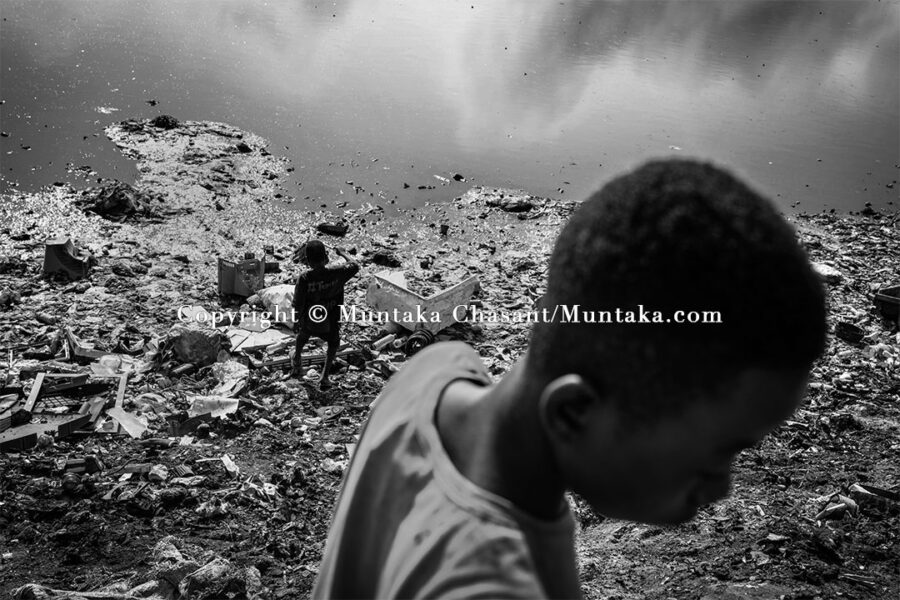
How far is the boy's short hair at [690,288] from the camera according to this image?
80 cm

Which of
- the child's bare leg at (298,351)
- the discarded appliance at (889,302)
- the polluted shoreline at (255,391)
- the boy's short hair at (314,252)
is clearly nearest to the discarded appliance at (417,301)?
the polluted shoreline at (255,391)

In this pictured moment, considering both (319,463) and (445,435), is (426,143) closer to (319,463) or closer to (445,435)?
(319,463)

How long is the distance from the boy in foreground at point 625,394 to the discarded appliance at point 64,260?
657 cm

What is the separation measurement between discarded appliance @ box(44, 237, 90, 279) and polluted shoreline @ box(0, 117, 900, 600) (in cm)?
2

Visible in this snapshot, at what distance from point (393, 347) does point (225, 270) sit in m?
1.57

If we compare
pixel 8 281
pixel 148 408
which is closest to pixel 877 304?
pixel 148 408

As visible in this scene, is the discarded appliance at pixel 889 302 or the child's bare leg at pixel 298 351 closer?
the child's bare leg at pixel 298 351

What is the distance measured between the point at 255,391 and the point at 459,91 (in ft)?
20.7

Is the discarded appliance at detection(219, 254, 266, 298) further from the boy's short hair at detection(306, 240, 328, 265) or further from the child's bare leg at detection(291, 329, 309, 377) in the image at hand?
the boy's short hair at detection(306, 240, 328, 265)

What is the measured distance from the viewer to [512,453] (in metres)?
0.88

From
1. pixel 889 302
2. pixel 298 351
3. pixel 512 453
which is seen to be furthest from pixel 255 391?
pixel 889 302

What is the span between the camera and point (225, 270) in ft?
22.2

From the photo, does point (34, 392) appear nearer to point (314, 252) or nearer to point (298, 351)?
point (298, 351)

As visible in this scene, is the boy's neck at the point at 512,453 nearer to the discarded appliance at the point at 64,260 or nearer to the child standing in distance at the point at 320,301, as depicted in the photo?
the child standing in distance at the point at 320,301
